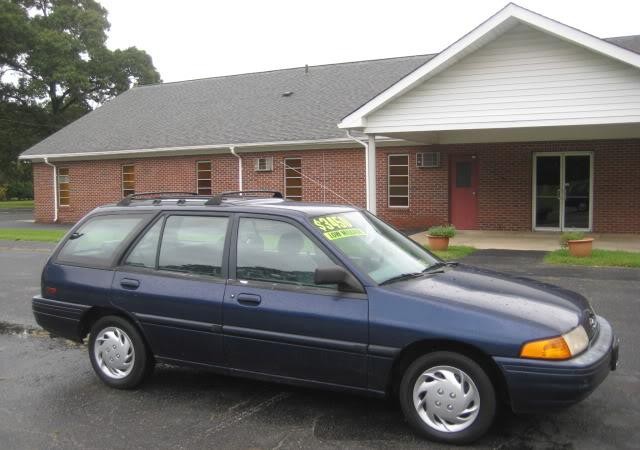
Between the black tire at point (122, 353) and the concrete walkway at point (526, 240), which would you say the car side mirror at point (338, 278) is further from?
the concrete walkway at point (526, 240)

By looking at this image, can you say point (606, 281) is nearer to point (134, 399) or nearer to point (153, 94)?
A: point (134, 399)

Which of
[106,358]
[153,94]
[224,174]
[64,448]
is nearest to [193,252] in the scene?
[106,358]

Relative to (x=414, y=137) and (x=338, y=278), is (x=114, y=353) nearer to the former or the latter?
(x=338, y=278)

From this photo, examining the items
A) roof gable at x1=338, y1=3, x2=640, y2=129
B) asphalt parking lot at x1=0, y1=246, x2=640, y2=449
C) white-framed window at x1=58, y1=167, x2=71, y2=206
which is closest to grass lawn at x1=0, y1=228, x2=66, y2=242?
white-framed window at x1=58, y1=167, x2=71, y2=206

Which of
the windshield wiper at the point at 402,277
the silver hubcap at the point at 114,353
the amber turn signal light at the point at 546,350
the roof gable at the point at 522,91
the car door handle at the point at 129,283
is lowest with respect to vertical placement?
the silver hubcap at the point at 114,353

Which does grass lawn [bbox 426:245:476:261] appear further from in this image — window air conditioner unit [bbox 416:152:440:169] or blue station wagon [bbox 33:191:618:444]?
blue station wagon [bbox 33:191:618:444]

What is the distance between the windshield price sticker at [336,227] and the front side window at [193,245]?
76 cm

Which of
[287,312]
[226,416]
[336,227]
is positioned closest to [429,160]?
[336,227]

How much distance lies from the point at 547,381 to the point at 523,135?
531 inches

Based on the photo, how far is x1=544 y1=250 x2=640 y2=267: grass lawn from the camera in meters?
10.9

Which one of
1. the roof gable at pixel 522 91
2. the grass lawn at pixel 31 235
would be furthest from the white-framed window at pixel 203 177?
the roof gable at pixel 522 91

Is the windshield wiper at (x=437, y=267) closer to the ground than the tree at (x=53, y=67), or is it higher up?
closer to the ground

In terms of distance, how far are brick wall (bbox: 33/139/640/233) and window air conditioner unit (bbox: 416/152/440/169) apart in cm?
14

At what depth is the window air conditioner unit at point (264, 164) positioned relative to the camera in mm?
20031
